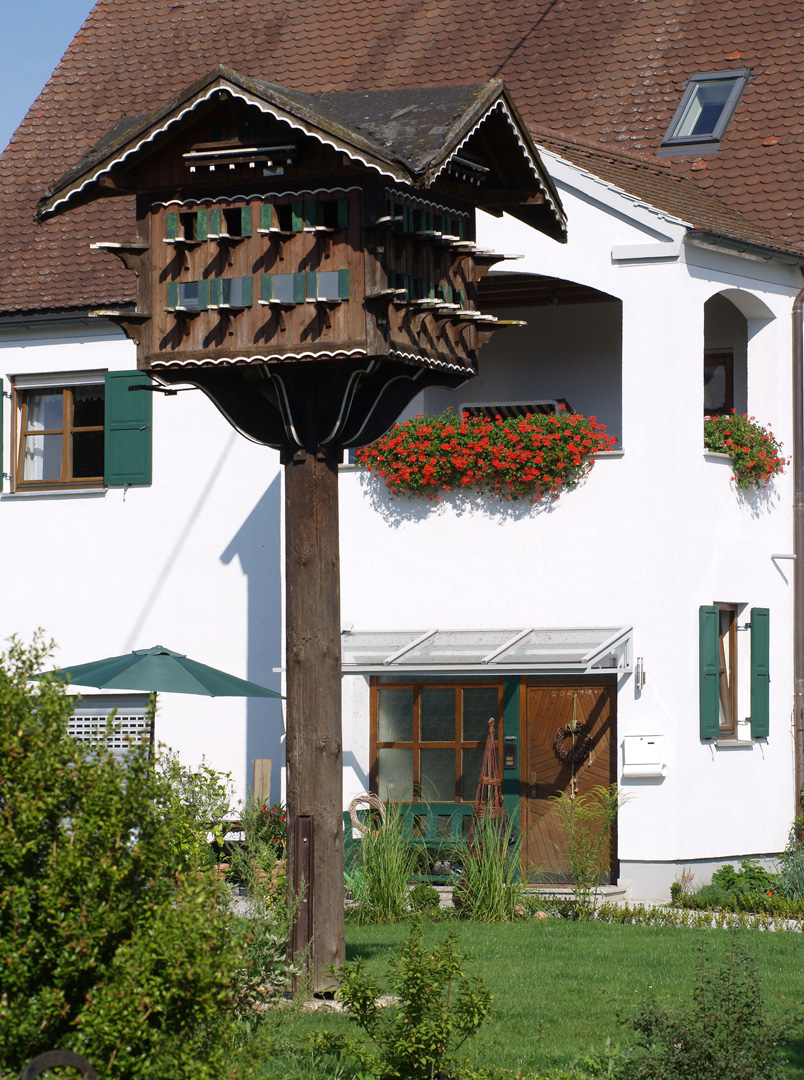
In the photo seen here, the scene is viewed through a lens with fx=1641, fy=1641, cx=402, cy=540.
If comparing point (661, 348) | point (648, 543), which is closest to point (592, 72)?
point (661, 348)

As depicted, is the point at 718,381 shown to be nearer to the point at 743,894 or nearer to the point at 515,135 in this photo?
the point at 743,894

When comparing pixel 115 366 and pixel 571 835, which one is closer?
pixel 571 835

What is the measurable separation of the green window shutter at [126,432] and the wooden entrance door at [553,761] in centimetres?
480

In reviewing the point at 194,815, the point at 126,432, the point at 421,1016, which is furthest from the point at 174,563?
the point at 421,1016

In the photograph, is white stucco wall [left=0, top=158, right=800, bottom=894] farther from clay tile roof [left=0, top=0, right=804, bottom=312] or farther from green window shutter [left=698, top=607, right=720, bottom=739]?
clay tile roof [left=0, top=0, right=804, bottom=312]

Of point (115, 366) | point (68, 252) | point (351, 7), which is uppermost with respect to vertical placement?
point (351, 7)

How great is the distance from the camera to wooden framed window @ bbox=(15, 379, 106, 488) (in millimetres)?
17547

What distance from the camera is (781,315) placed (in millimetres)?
15531

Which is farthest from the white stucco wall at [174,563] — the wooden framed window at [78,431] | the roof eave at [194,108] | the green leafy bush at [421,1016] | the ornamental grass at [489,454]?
the green leafy bush at [421,1016]

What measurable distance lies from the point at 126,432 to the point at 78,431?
2.60 ft

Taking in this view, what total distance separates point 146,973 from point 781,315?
39.6 feet

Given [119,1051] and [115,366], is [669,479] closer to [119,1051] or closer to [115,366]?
[115,366]

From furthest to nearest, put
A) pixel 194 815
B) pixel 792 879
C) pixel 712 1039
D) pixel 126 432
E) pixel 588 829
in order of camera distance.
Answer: pixel 126 432 → pixel 588 829 → pixel 792 879 → pixel 194 815 → pixel 712 1039

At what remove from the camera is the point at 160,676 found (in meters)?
12.9
